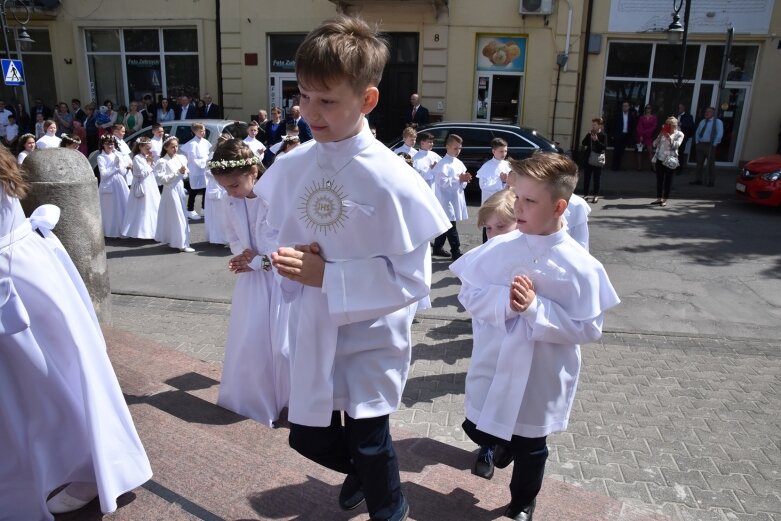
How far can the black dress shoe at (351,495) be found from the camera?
2.65 meters

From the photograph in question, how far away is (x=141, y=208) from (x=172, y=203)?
3.57 ft

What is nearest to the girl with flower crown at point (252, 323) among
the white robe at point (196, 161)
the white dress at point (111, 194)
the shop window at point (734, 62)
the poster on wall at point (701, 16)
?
the white dress at point (111, 194)

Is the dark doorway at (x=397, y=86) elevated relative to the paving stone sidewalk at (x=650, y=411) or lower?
elevated

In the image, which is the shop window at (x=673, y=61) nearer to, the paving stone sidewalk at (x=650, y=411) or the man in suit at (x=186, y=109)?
the man in suit at (x=186, y=109)

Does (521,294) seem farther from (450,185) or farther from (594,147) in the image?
(594,147)

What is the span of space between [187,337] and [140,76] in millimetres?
18107

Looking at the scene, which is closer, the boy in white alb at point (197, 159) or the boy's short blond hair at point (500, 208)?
the boy's short blond hair at point (500, 208)

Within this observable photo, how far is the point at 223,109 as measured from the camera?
19938mm

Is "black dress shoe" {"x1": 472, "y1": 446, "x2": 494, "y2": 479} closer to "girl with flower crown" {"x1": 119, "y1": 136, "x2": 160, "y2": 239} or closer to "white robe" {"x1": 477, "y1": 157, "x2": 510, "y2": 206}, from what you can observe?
"white robe" {"x1": 477, "y1": 157, "x2": 510, "y2": 206}

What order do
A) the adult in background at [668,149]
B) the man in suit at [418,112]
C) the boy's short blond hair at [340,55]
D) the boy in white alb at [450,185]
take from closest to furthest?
the boy's short blond hair at [340,55]
the boy in white alb at [450,185]
the adult in background at [668,149]
the man in suit at [418,112]

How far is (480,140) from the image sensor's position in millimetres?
13820

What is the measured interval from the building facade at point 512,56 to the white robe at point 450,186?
982cm

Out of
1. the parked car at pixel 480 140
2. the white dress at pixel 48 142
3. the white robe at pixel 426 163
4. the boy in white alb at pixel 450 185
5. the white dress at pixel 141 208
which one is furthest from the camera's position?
the parked car at pixel 480 140

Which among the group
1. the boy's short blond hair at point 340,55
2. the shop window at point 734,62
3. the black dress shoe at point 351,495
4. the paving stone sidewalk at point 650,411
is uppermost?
the shop window at point 734,62
